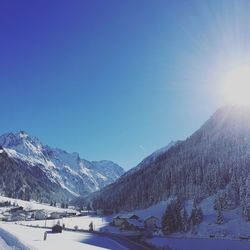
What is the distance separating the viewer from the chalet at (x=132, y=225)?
124m

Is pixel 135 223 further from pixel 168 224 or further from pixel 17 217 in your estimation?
pixel 17 217

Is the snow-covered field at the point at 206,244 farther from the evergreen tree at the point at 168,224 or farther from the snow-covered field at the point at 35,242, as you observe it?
the evergreen tree at the point at 168,224

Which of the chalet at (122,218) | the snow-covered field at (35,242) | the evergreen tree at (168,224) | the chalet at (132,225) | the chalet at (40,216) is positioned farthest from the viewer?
the chalet at (40,216)

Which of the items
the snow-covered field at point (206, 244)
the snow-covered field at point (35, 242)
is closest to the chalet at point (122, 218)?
the snow-covered field at point (206, 244)

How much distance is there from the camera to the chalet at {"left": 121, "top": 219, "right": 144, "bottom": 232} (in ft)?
408

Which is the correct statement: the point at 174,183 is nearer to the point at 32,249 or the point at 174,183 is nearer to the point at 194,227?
the point at 194,227

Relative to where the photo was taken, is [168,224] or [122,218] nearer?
[168,224]

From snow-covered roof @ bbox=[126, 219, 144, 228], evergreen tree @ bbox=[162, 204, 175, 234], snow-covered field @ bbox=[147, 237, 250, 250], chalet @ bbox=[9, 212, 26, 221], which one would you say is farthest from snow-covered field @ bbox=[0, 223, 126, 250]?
chalet @ bbox=[9, 212, 26, 221]

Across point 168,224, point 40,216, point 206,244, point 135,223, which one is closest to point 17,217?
point 40,216

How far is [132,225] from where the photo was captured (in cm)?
12719

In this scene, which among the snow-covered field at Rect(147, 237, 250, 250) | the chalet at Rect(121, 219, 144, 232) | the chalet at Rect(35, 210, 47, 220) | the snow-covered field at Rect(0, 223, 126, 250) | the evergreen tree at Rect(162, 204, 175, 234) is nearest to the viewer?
the snow-covered field at Rect(0, 223, 126, 250)

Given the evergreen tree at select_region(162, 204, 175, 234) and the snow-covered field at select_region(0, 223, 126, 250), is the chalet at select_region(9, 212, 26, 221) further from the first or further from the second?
the snow-covered field at select_region(0, 223, 126, 250)

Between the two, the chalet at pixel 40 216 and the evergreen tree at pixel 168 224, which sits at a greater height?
the chalet at pixel 40 216

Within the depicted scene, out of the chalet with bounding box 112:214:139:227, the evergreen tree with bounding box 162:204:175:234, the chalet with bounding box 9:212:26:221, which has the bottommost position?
the evergreen tree with bounding box 162:204:175:234
